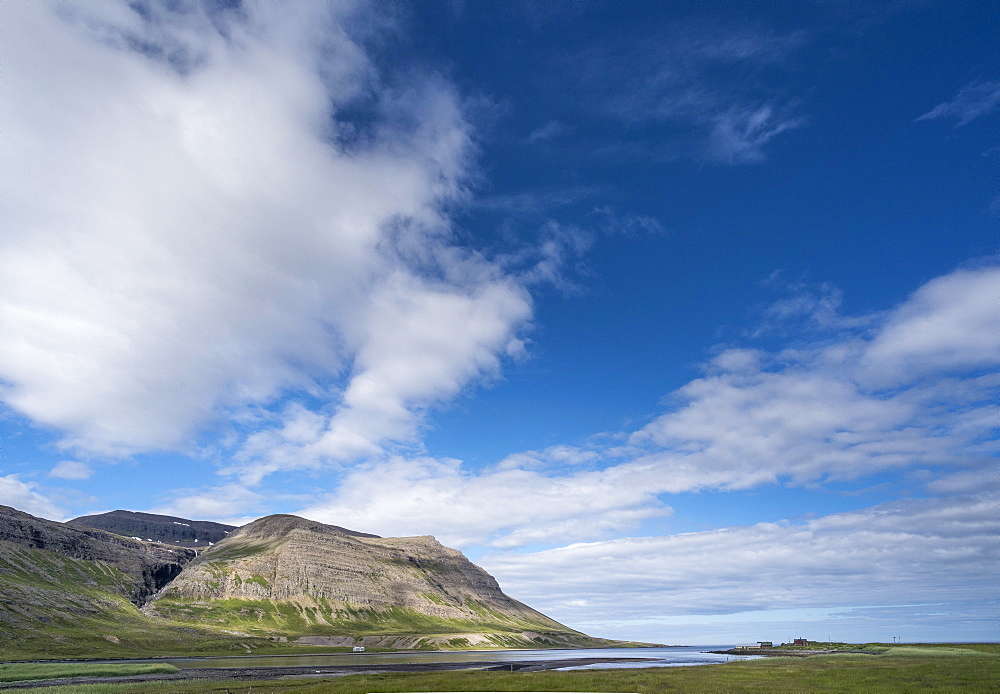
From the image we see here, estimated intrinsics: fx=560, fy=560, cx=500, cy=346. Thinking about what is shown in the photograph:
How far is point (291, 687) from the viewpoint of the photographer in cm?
8856

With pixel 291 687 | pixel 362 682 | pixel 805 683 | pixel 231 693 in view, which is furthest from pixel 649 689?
pixel 231 693

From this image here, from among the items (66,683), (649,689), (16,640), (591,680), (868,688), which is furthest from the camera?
(16,640)

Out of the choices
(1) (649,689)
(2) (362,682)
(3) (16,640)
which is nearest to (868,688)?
Result: (1) (649,689)

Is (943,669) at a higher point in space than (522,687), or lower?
higher

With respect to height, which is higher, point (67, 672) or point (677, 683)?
point (677, 683)

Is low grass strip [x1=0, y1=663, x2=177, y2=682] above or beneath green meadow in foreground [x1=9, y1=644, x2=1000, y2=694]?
beneath

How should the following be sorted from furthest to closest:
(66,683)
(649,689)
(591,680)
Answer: (591,680)
(66,683)
(649,689)

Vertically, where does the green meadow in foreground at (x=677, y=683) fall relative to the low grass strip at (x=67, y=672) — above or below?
above

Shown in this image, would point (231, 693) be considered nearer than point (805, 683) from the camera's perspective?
Yes

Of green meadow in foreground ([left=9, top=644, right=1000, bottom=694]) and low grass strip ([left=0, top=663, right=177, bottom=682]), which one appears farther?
low grass strip ([left=0, top=663, right=177, bottom=682])

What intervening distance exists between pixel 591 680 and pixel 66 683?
89772 millimetres

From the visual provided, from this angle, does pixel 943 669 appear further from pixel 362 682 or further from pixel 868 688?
pixel 362 682

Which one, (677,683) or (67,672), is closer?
(677,683)

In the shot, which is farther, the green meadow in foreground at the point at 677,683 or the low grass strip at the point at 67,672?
the low grass strip at the point at 67,672
